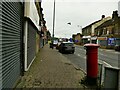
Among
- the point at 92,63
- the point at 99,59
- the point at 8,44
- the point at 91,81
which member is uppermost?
the point at 8,44

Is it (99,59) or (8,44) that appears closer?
(8,44)

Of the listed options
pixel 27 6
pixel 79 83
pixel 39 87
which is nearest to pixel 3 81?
pixel 39 87

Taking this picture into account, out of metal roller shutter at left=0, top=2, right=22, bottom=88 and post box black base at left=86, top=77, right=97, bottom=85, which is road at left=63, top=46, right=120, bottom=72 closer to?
post box black base at left=86, top=77, right=97, bottom=85

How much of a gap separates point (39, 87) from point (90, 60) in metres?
2.13

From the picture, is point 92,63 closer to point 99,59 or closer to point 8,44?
point 8,44

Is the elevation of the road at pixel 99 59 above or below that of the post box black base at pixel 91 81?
below

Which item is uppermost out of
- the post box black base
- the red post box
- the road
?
the red post box

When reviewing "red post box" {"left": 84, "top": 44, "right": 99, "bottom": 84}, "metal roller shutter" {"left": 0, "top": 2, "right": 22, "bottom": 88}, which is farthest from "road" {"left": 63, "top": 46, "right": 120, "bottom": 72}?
"metal roller shutter" {"left": 0, "top": 2, "right": 22, "bottom": 88}

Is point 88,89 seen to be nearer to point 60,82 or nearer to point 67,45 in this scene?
point 60,82

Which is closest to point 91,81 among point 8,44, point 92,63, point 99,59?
point 92,63

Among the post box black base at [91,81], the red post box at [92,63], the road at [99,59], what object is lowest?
A: the road at [99,59]

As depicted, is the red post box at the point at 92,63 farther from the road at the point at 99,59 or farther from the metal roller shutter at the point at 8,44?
the road at the point at 99,59

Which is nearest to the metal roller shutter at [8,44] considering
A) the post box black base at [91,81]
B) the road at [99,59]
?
the post box black base at [91,81]

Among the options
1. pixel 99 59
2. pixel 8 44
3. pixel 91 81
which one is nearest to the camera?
pixel 8 44
